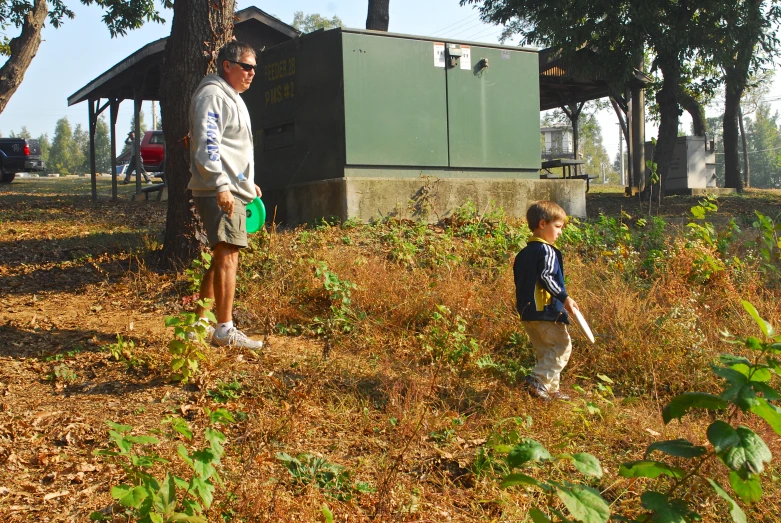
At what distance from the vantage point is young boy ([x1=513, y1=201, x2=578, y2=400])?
15.0 ft

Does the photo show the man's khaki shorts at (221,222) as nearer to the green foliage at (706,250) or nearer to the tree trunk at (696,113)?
the green foliage at (706,250)

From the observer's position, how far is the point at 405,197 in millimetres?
8617

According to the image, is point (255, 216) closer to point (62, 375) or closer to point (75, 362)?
point (75, 362)

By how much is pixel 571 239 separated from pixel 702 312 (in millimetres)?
1991

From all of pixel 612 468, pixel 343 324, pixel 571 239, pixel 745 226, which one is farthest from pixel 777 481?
pixel 745 226

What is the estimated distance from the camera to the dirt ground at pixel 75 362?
3336 millimetres

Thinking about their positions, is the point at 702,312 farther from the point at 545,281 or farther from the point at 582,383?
the point at 545,281

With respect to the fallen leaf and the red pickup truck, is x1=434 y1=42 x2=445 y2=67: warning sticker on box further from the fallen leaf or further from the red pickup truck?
the red pickup truck

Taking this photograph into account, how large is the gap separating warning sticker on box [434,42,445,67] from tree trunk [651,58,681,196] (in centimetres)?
990

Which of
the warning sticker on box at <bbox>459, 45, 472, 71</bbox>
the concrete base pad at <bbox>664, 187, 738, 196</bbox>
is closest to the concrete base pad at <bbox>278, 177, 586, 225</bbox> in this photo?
the warning sticker on box at <bbox>459, 45, 472, 71</bbox>

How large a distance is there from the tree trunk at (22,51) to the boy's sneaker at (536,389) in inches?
505

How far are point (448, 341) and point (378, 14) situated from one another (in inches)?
458

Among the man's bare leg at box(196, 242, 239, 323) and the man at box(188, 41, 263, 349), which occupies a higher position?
the man at box(188, 41, 263, 349)

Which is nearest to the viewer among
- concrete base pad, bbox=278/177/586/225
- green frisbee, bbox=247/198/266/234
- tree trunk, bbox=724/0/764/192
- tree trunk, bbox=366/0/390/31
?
green frisbee, bbox=247/198/266/234
